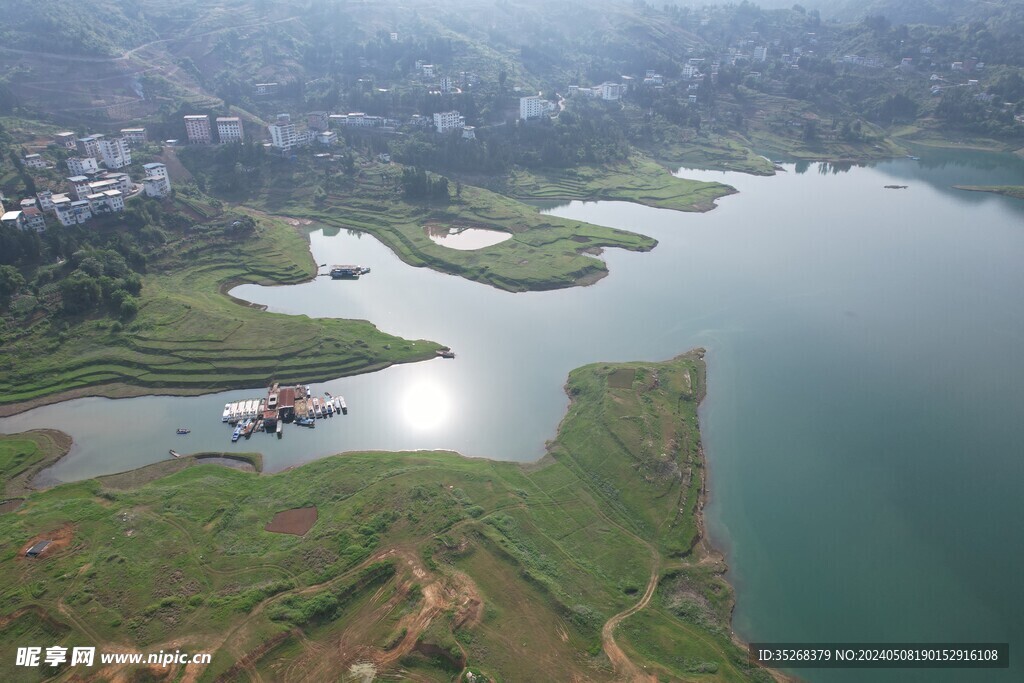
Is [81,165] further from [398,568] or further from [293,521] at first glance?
[398,568]

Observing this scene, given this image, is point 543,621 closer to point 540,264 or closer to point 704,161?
point 540,264

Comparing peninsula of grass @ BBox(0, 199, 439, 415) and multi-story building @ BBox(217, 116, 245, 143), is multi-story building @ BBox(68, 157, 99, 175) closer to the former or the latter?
multi-story building @ BBox(217, 116, 245, 143)

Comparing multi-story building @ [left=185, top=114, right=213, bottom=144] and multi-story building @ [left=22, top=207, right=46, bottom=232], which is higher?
multi-story building @ [left=185, top=114, right=213, bottom=144]

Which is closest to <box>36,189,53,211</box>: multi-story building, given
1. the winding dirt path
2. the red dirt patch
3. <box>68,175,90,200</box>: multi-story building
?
<box>68,175,90,200</box>: multi-story building

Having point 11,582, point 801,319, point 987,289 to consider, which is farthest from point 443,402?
point 987,289

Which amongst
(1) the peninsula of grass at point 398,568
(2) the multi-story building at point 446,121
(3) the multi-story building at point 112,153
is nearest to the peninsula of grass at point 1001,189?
(2) the multi-story building at point 446,121

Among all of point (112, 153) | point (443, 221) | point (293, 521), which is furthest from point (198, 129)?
point (293, 521)
